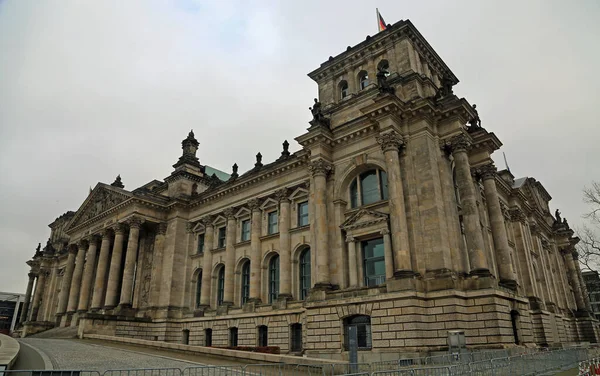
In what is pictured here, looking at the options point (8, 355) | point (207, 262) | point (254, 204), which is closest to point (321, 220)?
point (254, 204)

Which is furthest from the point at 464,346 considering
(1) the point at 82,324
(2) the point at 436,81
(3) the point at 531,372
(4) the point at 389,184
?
(1) the point at 82,324

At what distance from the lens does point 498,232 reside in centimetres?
2705

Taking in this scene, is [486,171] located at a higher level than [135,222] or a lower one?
lower

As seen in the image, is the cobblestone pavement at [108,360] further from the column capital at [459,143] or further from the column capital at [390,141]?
the column capital at [459,143]

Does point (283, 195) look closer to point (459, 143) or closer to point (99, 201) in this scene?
point (459, 143)

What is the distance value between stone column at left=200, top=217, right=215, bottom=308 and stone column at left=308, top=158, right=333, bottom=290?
14958 mm

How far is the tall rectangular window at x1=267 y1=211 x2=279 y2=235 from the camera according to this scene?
35031 millimetres

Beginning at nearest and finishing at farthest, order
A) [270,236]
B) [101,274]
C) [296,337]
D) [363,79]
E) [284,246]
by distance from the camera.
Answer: [296,337] → [284,246] → [363,79] → [270,236] → [101,274]

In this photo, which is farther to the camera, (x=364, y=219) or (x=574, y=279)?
(x=574, y=279)

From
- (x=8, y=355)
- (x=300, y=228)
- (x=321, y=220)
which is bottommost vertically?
(x=8, y=355)

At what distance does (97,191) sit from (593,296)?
11363 cm

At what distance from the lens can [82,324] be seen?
34.4 metres

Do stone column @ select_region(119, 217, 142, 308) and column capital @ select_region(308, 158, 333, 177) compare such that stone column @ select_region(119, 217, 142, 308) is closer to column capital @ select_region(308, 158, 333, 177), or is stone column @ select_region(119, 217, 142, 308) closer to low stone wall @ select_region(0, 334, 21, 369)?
low stone wall @ select_region(0, 334, 21, 369)

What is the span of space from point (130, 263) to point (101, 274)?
4033 mm
